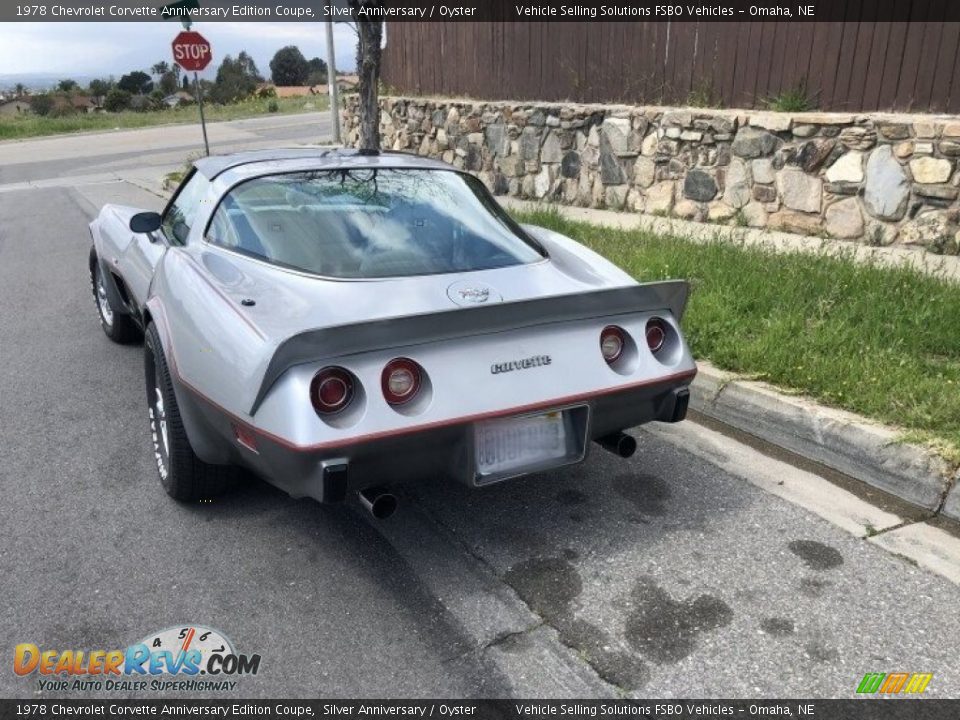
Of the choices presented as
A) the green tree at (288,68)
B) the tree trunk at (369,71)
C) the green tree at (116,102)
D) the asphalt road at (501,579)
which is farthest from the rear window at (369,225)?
the green tree at (288,68)

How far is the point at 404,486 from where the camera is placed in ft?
12.3

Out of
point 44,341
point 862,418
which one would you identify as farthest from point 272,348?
point 44,341

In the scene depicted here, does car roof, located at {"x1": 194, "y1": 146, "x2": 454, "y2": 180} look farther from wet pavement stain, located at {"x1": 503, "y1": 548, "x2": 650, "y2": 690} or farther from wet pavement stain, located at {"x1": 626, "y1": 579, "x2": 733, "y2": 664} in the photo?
wet pavement stain, located at {"x1": 626, "y1": 579, "x2": 733, "y2": 664}

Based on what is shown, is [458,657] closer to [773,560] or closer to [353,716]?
[353,716]

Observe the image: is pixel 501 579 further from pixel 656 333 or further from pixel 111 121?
pixel 111 121

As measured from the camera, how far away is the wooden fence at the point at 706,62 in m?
6.97

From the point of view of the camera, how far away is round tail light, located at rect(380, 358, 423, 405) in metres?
2.82

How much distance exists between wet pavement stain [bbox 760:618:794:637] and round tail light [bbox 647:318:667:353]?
3.58ft

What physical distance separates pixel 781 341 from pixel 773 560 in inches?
70.6

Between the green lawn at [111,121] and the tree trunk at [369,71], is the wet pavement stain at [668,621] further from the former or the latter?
the green lawn at [111,121]

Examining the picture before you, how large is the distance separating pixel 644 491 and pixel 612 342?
0.82 m

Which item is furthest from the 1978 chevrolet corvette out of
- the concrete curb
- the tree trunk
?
the tree trunk

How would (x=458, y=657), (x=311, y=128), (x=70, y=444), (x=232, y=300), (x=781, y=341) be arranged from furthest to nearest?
(x=311, y=128) < (x=781, y=341) < (x=70, y=444) < (x=232, y=300) < (x=458, y=657)

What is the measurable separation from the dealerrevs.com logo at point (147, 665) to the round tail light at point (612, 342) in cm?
163
